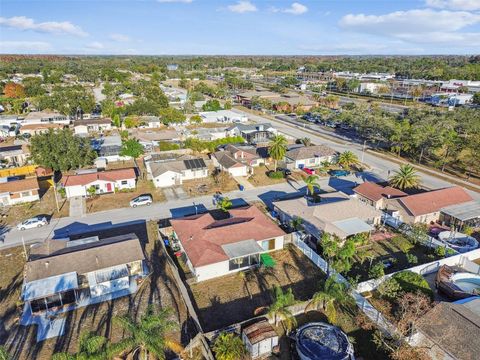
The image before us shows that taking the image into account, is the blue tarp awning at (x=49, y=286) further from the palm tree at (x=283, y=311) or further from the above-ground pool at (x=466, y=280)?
the above-ground pool at (x=466, y=280)

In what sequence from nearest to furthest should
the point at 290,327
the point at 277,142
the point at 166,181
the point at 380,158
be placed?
the point at 290,327 < the point at 166,181 < the point at 277,142 < the point at 380,158

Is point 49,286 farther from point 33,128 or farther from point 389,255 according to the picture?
point 33,128

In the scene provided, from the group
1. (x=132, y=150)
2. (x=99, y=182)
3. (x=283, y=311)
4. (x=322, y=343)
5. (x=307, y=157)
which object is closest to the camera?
(x=322, y=343)

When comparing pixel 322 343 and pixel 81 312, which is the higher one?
pixel 322 343

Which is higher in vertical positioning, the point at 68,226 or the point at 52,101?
the point at 52,101

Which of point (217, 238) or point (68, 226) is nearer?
point (217, 238)

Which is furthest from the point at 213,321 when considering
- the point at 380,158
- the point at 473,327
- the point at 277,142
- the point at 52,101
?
the point at 52,101

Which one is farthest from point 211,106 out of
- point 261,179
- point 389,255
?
point 389,255

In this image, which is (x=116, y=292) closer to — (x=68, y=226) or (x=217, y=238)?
(x=217, y=238)
